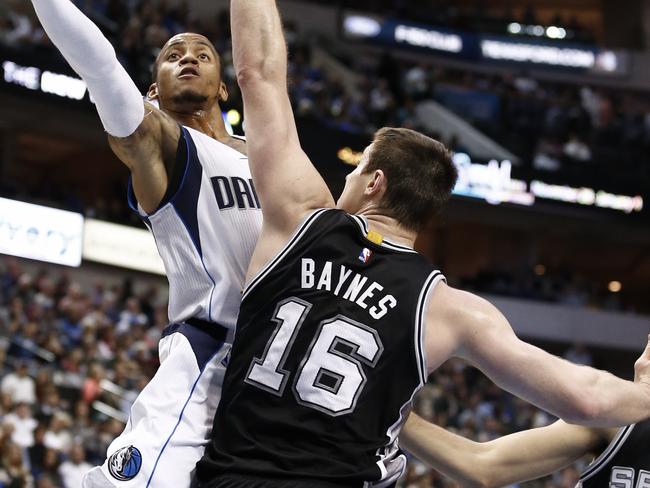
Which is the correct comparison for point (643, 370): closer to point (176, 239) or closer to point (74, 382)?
point (176, 239)

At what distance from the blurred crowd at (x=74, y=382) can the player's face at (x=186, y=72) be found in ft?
25.7

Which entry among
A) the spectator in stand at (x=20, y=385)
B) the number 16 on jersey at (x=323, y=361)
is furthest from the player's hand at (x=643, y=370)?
the spectator in stand at (x=20, y=385)

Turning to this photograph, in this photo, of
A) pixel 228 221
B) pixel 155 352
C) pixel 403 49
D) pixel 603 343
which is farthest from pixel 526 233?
pixel 228 221

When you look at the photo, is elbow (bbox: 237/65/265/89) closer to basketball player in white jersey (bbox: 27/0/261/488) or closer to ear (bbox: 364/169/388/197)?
basketball player in white jersey (bbox: 27/0/261/488)

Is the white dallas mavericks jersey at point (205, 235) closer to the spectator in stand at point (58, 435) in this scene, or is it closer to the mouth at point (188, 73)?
the mouth at point (188, 73)

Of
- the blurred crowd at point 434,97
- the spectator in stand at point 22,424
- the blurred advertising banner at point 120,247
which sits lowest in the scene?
the blurred advertising banner at point 120,247

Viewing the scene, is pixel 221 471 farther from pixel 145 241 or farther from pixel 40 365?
pixel 145 241

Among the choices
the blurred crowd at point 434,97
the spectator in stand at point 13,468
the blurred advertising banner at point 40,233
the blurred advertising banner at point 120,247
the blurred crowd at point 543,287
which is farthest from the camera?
the blurred crowd at point 543,287

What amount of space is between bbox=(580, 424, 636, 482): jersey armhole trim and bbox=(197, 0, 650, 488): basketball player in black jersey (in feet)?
2.94

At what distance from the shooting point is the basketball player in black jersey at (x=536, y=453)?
4207 millimetres

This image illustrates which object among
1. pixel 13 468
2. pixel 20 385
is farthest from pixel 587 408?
pixel 20 385

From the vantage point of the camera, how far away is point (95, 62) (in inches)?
138

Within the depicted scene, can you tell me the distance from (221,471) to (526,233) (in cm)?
2744

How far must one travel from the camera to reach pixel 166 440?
11.9 ft
